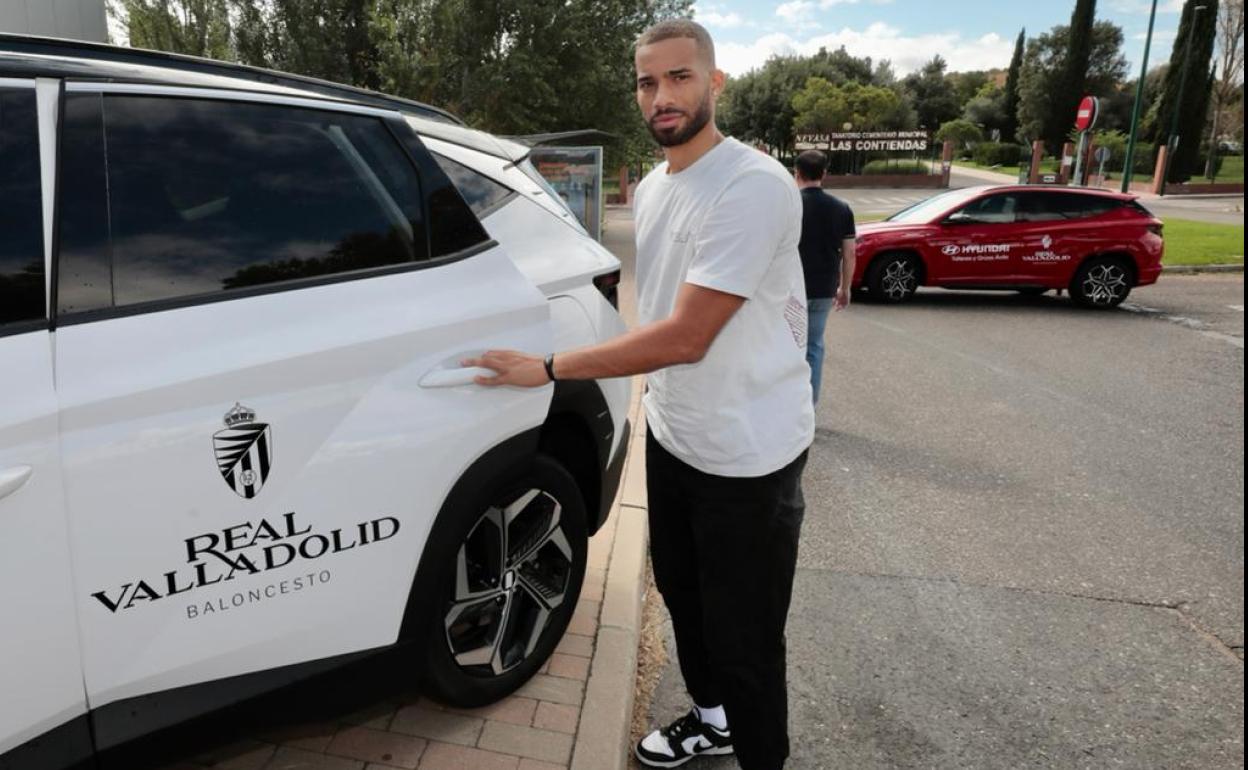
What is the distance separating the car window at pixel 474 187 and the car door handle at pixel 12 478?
1363 mm

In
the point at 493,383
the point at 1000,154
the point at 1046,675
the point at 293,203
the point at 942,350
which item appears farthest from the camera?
the point at 1000,154

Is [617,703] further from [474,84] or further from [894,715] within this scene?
[474,84]

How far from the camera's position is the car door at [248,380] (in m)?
1.52

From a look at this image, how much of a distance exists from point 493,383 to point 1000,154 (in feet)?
208

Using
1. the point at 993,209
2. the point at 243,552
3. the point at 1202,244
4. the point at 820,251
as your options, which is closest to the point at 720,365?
the point at 243,552

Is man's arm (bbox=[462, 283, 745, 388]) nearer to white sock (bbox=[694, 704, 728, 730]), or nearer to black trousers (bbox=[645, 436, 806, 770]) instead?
black trousers (bbox=[645, 436, 806, 770])

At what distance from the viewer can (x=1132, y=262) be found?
1077 cm

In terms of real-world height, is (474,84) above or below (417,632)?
above

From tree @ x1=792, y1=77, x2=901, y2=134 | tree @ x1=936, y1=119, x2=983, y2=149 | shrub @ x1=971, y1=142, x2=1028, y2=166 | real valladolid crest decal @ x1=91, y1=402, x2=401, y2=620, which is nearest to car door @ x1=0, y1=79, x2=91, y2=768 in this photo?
real valladolid crest decal @ x1=91, y1=402, x2=401, y2=620

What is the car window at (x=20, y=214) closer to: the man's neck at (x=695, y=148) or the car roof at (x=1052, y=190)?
the man's neck at (x=695, y=148)

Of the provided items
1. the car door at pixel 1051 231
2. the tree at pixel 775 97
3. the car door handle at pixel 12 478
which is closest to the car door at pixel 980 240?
the car door at pixel 1051 231

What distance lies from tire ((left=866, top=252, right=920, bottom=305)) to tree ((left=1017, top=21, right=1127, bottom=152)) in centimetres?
4707

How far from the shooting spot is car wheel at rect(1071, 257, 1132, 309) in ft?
35.4

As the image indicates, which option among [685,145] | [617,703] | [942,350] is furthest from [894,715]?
[942,350]
